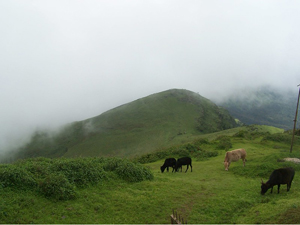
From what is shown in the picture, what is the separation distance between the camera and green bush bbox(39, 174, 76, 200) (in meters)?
10.8

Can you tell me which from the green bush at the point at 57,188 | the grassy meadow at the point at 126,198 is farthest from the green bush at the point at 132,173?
the green bush at the point at 57,188

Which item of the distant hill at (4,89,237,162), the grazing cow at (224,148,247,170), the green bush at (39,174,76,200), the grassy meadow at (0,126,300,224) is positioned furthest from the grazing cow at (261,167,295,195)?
the distant hill at (4,89,237,162)

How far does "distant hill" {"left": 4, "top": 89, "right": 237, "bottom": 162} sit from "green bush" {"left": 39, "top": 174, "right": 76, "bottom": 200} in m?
50.8

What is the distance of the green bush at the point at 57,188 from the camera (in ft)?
35.4

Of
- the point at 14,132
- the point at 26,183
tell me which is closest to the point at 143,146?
the point at 26,183

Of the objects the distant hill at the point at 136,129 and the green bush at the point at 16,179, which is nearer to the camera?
the green bush at the point at 16,179

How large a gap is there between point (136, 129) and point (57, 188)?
6927 cm

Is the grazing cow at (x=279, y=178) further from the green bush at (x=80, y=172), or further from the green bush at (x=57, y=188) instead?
the green bush at (x=57, y=188)

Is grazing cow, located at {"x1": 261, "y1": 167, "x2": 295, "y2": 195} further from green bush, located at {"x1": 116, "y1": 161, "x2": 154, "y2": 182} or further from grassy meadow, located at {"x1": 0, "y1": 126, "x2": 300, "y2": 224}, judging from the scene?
green bush, located at {"x1": 116, "y1": 161, "x2": 154, "y2": 182}

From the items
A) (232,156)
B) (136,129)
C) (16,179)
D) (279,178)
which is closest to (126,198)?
(16,179)

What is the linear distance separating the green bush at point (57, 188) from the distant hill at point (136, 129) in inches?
1999

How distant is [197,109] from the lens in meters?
95.7

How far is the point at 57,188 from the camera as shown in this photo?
11.0 m

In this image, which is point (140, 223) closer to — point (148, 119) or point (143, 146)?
point (143, 146)
